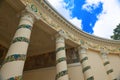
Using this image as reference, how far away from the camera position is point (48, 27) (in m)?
10.7

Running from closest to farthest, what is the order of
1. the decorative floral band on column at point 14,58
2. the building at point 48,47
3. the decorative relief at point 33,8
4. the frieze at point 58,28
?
1. the decorative floral band on column at point 14,58
2. the building at point 48,47
3. the decorative relief at point 33,8
4. the frieze at point 58,28

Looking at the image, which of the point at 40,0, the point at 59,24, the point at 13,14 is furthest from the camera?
the point at 59,24

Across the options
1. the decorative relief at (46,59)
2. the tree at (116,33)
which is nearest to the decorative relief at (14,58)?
Answer: the decorative relief at (46,59)

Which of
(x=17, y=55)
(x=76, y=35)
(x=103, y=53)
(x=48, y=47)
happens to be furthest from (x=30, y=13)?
(x=103, y=53)

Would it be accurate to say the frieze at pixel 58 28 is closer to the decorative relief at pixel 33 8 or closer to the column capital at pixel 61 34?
the decorative relief at pixel 33 8

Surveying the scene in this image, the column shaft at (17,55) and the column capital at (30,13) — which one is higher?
the column capital at (30,13)

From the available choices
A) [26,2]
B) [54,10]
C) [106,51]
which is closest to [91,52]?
[106,51]

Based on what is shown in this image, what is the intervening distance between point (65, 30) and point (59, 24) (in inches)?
34.9

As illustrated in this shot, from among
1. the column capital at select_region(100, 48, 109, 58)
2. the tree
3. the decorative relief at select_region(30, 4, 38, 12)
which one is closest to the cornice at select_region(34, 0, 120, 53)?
the column capital at select_region(100, 48, 109, 58)

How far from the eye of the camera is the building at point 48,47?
7.59m

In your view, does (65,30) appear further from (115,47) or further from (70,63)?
(115,47)

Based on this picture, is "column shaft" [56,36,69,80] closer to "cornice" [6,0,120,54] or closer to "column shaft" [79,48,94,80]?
"cornice" [6,0,120,54]

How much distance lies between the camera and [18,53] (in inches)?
268

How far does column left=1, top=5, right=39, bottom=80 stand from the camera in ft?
20.0
